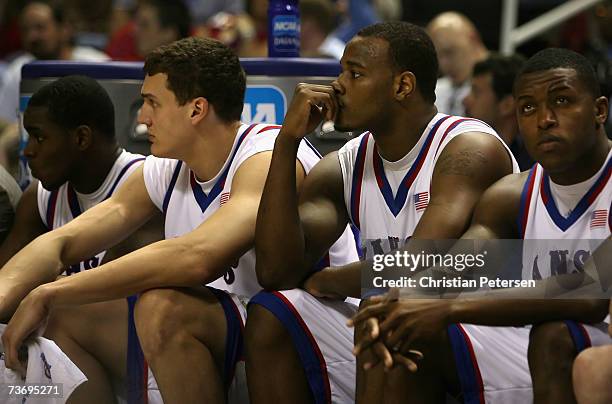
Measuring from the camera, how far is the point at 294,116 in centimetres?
421

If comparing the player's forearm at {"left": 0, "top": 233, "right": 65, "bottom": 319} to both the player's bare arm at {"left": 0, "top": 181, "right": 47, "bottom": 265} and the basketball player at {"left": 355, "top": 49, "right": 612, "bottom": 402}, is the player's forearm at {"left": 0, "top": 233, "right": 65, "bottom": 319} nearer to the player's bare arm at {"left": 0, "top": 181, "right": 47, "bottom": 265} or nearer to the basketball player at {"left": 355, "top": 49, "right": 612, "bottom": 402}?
the player's bare arm at {"left": 0, "top": 181, "right": 47, "bottom": 265}

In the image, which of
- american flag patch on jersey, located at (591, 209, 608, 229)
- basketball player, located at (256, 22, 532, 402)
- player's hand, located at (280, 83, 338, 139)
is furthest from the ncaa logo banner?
american flag patch on jersey, located at (591, 209, 608, 229)

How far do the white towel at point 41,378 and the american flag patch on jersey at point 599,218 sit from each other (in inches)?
72.9

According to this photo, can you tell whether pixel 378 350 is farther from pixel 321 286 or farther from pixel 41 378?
Result: pixel 41 378

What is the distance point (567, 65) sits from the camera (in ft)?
12.4

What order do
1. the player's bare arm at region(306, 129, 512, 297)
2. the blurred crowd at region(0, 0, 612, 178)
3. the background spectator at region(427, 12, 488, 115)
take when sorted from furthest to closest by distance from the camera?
the background spectator at region(427, 12, 488, 115), the blurred crowd at region(0, 0, 612, 178), the player's bare arm at region(306, 129, 512, 297)

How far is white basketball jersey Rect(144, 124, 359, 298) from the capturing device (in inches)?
179

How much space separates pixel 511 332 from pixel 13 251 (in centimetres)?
237

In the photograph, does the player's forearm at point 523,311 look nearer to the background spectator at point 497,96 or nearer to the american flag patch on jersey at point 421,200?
the american flag patch on jersey at point 421,200

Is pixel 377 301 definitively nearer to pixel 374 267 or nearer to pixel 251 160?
pixel 374 267

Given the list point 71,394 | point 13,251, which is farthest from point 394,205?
point 13,251

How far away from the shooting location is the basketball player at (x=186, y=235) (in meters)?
3.99

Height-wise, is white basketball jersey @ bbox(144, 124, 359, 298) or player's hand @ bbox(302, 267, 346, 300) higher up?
white basketball jersey @ bbox(144, 124, 359, 298)

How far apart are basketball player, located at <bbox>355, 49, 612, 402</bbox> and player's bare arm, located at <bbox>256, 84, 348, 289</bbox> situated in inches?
24.5
